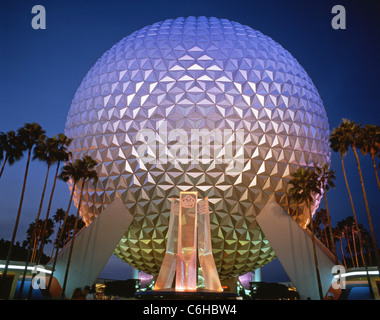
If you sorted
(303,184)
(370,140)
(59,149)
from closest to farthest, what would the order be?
(370,140), (303,184), (59,149)

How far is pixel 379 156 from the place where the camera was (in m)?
21.6

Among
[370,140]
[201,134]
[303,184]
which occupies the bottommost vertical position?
[303,184]

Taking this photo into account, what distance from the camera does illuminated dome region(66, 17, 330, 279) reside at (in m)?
21.6

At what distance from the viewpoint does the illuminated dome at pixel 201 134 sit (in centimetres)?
2161

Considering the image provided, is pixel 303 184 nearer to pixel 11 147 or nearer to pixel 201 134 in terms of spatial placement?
pixel 201 134

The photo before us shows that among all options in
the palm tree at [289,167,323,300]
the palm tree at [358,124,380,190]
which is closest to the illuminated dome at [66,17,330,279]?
the palm tree at [289,167,323,300]

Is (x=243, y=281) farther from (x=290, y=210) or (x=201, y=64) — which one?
(x=201, y=64)

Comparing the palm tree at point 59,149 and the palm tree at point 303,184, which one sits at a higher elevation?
the palm tree at point 59,149

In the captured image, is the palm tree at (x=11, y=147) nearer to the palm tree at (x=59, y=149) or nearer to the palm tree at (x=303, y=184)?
the palm tree at (x=59, y=149)

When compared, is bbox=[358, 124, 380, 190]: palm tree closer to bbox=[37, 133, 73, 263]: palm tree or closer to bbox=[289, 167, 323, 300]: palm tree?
bbox=[289, 167, 323, 300]: palm tree

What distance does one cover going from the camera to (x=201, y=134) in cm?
2159

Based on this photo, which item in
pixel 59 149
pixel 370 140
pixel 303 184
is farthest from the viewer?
pixel 59 149

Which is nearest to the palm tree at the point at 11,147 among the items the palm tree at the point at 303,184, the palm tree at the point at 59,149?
the palm tree at the point at 59,149

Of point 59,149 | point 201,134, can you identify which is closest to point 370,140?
point 201,134
